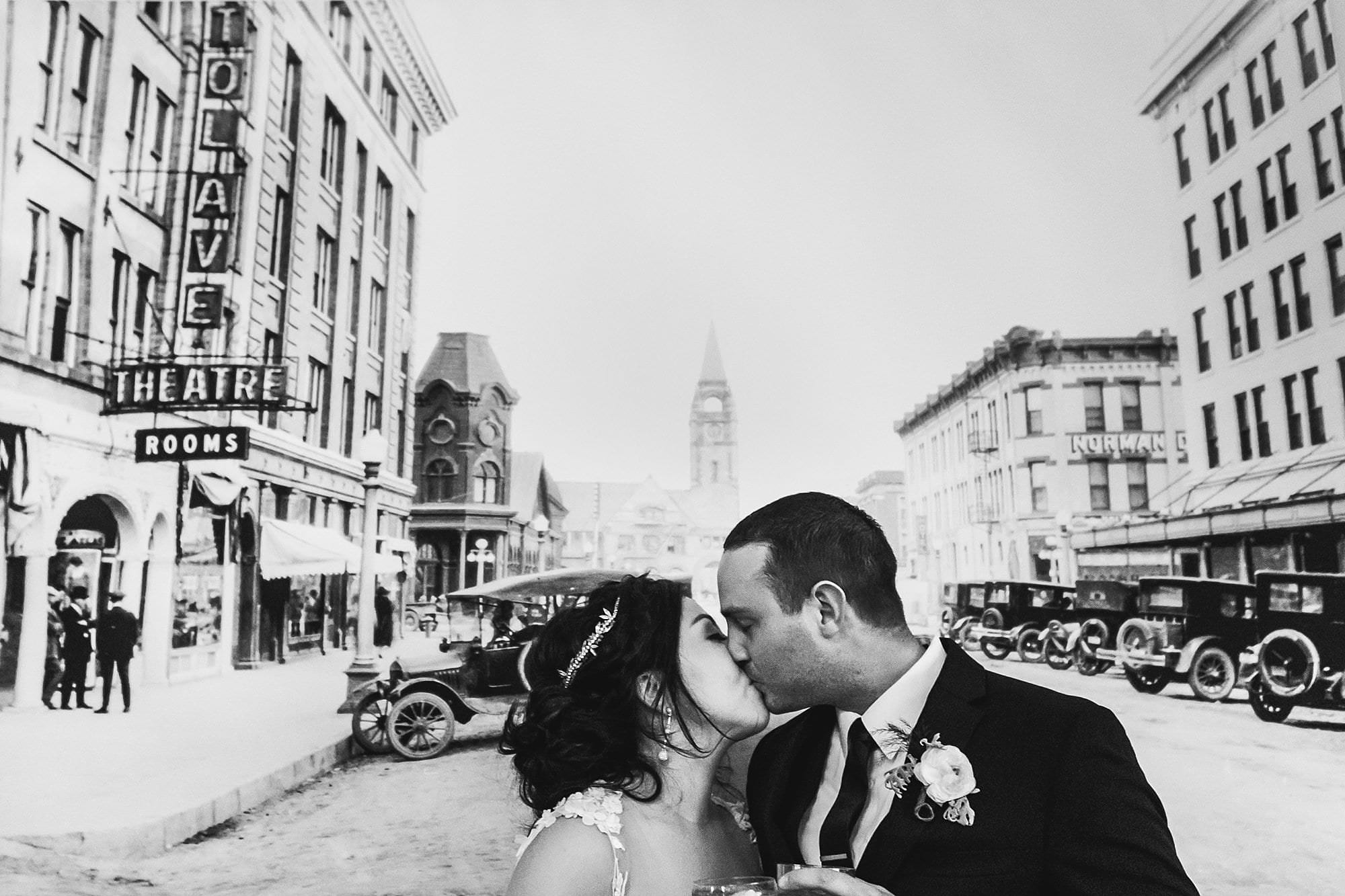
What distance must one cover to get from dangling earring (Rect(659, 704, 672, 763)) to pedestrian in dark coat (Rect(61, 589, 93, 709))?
4.71m

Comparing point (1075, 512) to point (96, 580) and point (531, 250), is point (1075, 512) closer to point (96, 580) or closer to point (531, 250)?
point (531, 250)

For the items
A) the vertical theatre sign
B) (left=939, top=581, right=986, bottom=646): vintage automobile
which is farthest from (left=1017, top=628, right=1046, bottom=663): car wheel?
the vertical theatre sign

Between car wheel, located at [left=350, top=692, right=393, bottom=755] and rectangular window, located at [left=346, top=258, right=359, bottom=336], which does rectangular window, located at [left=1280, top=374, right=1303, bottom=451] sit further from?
rectangular window, located at [left=346, top=258, right=359, bottom=336]

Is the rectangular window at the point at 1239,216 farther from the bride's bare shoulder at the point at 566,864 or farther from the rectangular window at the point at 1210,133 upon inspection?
the bride's bare shoulder at the point at 566,864

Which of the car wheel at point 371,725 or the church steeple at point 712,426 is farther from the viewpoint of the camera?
the car wheel at point 371,725

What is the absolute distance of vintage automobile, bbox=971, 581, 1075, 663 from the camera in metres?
6.73

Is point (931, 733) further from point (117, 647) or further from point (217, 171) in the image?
point (217, 171)

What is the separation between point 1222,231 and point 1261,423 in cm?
124

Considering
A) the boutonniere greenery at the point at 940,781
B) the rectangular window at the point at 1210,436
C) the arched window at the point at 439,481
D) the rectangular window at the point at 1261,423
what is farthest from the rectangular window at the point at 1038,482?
the arched window at the point at 439,481

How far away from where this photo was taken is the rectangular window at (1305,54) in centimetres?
466

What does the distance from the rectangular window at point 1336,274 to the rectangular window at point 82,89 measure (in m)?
7.61

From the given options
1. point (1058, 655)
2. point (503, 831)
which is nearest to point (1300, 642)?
point (1058, 655)

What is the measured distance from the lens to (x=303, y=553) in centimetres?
1110

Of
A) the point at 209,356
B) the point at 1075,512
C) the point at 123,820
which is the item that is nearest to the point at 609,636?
the point at 123,820
